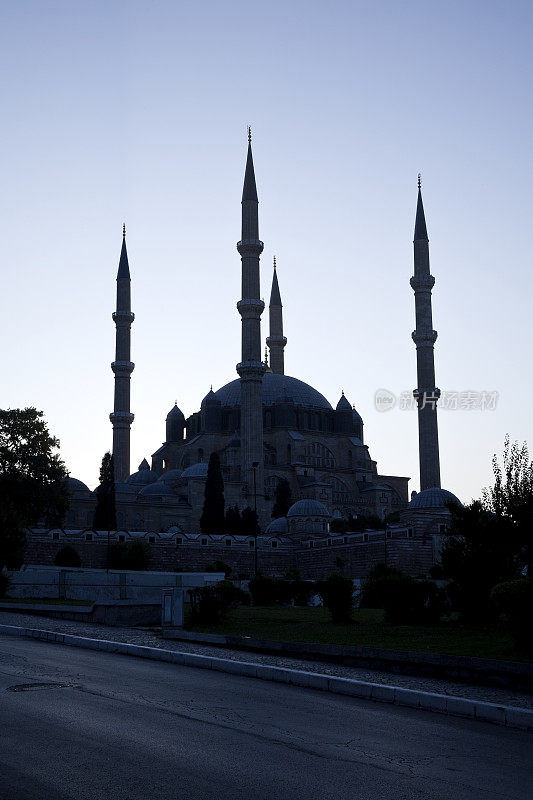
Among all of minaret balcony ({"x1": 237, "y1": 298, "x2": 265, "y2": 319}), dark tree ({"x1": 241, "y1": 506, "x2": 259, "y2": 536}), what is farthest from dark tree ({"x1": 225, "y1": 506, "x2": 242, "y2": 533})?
minaret balcony ({"x1": 237, "y1": 298, "x2": 265, "y2": 319})

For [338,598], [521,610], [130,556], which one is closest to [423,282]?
[130,556]

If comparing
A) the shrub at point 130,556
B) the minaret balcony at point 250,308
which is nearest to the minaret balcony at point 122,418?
the minaret balcony at point 250,308

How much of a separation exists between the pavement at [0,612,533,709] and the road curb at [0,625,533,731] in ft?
1.28

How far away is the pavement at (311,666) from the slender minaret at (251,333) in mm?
36453

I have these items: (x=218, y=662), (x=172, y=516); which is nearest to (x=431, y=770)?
(x=218, y=662)

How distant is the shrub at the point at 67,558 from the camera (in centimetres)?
4131

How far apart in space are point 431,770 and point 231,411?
6151 centimetres

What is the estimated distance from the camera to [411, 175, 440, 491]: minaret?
5475 cm

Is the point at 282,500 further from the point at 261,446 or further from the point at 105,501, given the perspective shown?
the point at 105,501

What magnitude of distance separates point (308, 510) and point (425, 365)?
37.8 ft

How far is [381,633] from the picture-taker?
13.3 meters

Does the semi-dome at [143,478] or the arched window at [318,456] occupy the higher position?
the arched window at [318,456]

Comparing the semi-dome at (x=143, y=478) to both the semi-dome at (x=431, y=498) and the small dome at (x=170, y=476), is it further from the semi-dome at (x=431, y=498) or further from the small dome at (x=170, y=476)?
the semi-dome at (x=431, y=498)

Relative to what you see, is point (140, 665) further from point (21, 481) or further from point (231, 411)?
point (231, 411)
